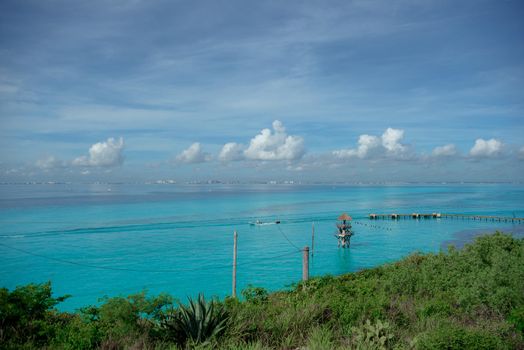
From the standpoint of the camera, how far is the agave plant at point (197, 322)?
716cm

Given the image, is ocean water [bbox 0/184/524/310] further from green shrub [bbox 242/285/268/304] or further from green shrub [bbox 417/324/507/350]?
green shrub [bbox 417/324/507/350]

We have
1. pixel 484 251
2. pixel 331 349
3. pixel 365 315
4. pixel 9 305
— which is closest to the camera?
pixel 331 349

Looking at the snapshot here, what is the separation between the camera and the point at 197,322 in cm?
721

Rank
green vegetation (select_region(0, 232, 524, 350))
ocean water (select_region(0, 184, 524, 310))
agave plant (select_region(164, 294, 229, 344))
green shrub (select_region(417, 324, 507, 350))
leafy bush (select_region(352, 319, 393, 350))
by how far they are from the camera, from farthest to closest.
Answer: ocean water (select_region(0, 184, 524, 310)) < agave plant (select_region(164, 294, 229, 344)) < green vegetation (select_region(0, 232, 524, 350)) < leafy bush (select_region(352, 319, 393, 350)) < green shrub (select_region(417, 324, 507, 350))

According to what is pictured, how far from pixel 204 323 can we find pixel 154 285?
28.4 metres

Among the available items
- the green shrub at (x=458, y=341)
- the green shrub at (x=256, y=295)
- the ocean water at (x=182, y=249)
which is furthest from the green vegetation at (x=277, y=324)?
the ocean water at (x=182, y=249)

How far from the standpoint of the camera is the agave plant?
7164mm

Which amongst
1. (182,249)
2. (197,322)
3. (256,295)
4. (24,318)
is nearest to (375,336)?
(197,322)

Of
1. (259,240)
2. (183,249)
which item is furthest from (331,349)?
(259,240)

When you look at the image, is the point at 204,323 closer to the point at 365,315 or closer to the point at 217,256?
the point at 365,315

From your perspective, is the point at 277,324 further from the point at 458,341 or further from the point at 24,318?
the point at 24,318

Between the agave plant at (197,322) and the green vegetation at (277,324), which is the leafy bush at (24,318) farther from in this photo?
the agave plant at (197,322)

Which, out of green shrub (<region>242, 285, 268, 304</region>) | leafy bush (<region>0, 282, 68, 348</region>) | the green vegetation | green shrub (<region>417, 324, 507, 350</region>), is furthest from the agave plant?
green shrub (<region>242, 285, 268, 304</region>)

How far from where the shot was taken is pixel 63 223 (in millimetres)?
65625
